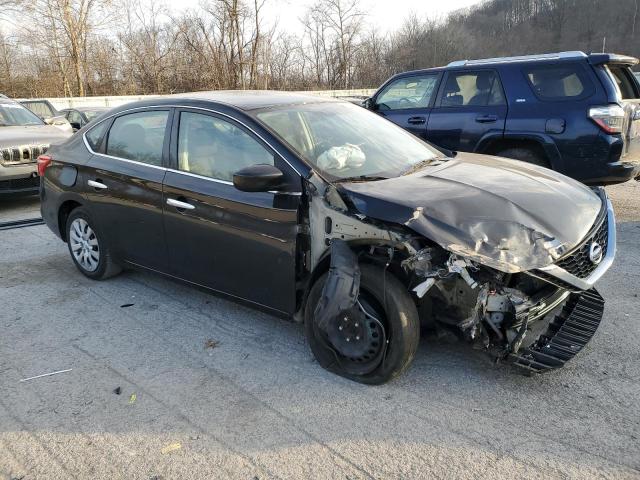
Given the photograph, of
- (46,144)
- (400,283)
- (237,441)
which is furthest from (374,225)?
(46,144)

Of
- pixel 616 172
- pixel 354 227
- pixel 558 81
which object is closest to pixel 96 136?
pixel 354 227

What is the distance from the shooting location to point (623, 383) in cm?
305

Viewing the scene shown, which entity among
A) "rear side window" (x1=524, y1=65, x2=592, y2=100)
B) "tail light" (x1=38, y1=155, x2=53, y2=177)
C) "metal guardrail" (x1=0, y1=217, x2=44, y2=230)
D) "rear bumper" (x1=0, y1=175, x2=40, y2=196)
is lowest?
"metal guardrail" (x1=0, y1=217, x2=44, y2=230)

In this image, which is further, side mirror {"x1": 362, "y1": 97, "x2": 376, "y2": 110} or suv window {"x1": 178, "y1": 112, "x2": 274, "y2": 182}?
side mirror {"x1": 362, "y1": 97, "x2": 376, "y2": 110}

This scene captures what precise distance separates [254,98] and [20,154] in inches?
227

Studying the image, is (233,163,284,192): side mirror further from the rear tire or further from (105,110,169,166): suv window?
the rear tire

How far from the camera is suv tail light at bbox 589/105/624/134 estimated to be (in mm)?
5820

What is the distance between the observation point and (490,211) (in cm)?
295

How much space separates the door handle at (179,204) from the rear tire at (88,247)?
1.17 m

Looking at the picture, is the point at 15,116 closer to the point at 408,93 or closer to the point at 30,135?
the point at 30,135

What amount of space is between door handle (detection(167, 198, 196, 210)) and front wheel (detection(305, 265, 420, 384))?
47.0 inches

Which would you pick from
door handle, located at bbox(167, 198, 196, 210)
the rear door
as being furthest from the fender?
door handle, located at bbox(167, 198, 196, 210)

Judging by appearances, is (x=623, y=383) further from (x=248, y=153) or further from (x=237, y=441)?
(x=248, y=153)

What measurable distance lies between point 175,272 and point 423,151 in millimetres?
2159
